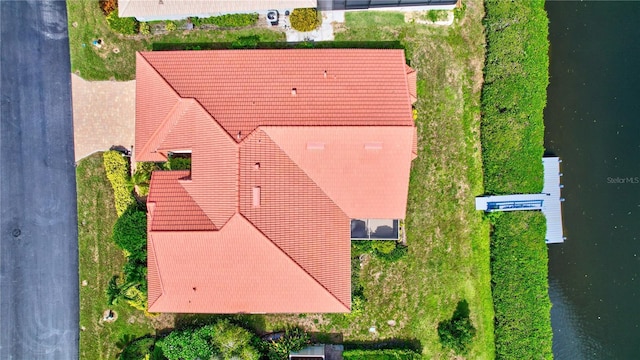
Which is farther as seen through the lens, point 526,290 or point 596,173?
point 596,173

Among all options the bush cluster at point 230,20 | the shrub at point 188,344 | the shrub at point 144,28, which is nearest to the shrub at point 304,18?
the bush cluster at point 230,20

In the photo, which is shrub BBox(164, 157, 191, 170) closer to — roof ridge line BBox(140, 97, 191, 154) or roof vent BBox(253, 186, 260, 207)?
roof ridge line BBox(140, 97, 191, 154)

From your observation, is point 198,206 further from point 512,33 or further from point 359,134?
point 512,33

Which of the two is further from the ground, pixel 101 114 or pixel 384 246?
pixel 101 114

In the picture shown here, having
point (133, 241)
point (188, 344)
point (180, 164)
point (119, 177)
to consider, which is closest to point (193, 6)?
point (180, 164)

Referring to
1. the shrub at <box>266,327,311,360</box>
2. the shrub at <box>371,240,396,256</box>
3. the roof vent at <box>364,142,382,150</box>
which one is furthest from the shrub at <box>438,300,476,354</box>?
the roof vent at <box>364,142,382,150</box>

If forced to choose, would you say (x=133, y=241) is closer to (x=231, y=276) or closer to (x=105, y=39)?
(x=231, y=276)
